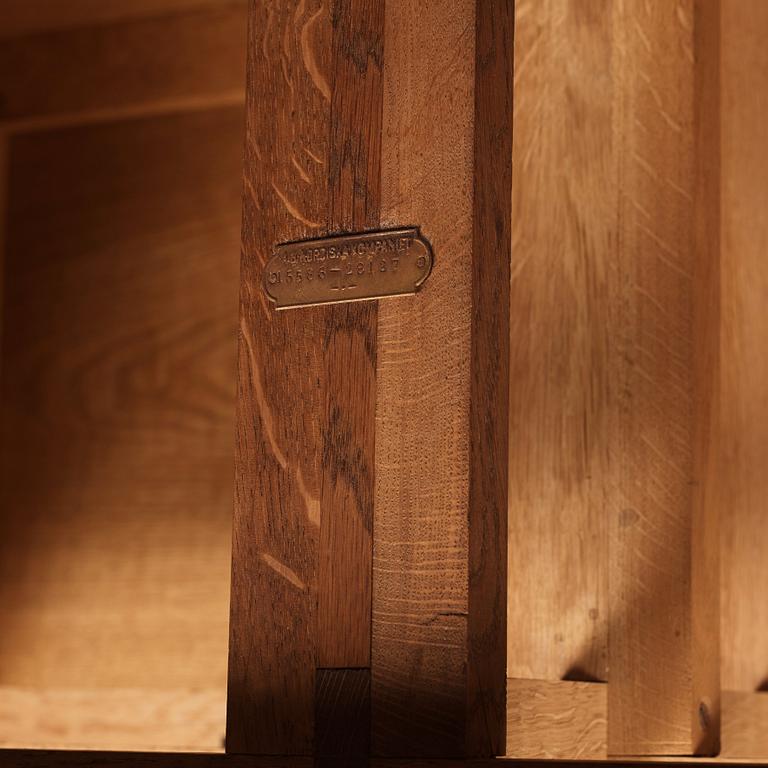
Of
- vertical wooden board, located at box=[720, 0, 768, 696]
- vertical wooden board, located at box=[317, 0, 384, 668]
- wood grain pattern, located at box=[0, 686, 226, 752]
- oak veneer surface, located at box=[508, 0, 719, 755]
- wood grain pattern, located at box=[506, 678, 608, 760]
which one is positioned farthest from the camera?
wood grain pattern, located at box=[0, 686, 226, 752]

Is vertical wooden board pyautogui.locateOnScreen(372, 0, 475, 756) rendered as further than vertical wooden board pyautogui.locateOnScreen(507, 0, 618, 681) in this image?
No

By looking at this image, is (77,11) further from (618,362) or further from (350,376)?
(350,376)

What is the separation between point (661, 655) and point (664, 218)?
0.46 m

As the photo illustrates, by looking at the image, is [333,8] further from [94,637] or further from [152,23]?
[94,637]

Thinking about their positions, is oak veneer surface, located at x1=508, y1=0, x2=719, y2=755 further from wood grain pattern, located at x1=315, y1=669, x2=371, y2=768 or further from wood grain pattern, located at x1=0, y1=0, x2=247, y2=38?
wood grain pattern, located at x1=0, y1=0, x2=247, y2=38

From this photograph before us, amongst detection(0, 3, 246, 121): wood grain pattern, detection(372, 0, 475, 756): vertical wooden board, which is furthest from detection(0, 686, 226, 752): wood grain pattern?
detection(372, 0, 475, 756): vertical wooden board

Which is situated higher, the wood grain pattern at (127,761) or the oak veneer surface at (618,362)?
the oak veneer surface at (618,362)

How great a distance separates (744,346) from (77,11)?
3.96 ft

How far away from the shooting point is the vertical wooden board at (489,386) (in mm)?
986

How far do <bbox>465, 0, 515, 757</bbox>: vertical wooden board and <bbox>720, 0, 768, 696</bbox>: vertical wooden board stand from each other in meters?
0.84

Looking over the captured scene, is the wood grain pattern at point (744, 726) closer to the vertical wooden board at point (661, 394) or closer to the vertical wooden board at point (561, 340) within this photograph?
the vertical wooden board at point (661, 394)

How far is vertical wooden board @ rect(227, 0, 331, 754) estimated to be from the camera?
1.05 meters

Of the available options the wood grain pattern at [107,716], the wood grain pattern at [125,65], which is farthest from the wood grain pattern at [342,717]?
the wood grain pattern at [125,65]

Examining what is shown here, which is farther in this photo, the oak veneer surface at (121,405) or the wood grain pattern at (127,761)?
the oak veneer surface at (121,405)
